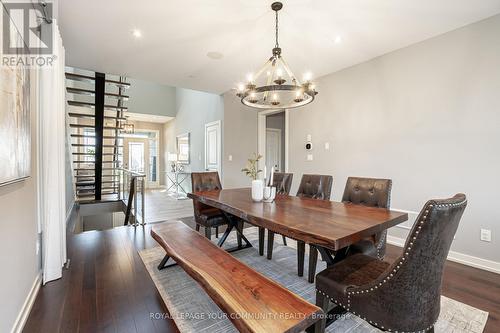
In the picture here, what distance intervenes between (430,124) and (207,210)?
2994 millimetres

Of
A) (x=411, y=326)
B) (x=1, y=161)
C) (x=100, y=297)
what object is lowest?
(x=100, y=297)

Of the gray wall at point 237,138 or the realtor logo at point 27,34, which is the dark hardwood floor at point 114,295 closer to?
the realtor logo at point 27,34

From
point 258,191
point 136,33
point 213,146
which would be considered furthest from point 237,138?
point 258,191

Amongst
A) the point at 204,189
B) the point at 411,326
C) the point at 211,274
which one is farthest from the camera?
the point at 204,189

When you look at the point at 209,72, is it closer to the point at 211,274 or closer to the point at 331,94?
the point at 331,94

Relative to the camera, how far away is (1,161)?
3.86 feet

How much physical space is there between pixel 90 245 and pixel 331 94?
168 inches

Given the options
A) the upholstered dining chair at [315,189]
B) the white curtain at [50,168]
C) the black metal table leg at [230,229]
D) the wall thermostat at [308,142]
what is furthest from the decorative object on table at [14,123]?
the wall thermostat at [308,142]

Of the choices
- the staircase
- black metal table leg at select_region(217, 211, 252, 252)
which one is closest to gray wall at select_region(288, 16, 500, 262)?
black metal table leg at select_region(217, 211, 252, 252)

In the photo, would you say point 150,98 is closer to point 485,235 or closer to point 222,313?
point 222,313

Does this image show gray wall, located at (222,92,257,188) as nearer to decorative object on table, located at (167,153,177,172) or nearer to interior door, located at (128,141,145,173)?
decorative object on table, located at (167,153,177,172)

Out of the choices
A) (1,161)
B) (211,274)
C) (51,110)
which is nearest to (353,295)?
(211,274)

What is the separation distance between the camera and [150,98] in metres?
8.16

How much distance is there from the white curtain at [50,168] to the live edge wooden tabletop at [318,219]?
1471 millimetres
